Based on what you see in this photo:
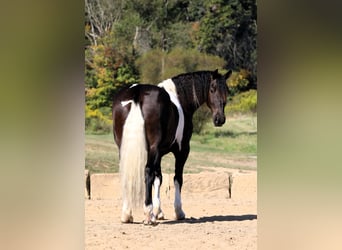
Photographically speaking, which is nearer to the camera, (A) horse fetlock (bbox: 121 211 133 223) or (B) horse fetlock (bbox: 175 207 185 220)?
(A) horse fetlock (bbox: 121 211 133 223)

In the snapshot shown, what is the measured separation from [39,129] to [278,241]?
35cm

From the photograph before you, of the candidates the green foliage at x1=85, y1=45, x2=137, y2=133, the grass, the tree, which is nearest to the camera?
the grass

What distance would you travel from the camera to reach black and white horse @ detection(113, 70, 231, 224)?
3.59 metres

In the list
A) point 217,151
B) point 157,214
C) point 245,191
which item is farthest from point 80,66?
point 217,151

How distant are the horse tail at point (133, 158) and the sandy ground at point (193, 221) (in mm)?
252

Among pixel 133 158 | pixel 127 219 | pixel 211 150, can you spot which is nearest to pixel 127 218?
pixel 127 219

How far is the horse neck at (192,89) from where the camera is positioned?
4137mm

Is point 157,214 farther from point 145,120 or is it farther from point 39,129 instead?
point 39,129

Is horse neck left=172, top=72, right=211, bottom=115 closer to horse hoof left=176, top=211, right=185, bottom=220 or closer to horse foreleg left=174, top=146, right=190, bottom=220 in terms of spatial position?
horse foreleg left=174, top=146, right=190, bottom=220

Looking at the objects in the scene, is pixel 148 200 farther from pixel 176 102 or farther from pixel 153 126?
pixel 176 102

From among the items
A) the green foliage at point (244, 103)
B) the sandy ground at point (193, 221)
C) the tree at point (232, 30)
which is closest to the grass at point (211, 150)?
the green foliage at point (244, 103)

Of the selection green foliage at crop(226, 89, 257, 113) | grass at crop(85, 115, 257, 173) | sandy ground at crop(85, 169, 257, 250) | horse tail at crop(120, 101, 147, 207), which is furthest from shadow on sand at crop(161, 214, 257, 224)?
green foliage at crop(226, 89, 257, 113)

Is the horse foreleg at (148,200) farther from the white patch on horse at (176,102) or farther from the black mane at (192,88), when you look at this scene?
the black mane at (192,88)

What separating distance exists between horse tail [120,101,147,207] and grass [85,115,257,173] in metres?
3.43
